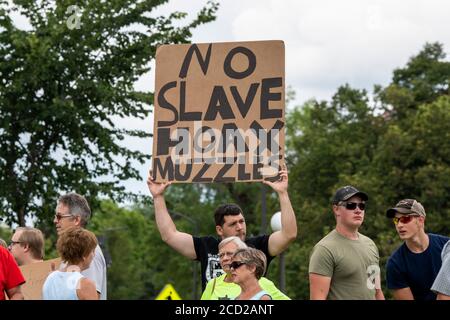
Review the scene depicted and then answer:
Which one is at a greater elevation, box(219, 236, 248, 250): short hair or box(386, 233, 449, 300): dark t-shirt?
box(219, 236, 248, 250): short hair

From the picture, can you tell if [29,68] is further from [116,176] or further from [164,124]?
[164,124]

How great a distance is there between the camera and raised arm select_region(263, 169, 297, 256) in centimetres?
845

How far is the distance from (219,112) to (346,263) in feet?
4.97

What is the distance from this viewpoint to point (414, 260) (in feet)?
29.7

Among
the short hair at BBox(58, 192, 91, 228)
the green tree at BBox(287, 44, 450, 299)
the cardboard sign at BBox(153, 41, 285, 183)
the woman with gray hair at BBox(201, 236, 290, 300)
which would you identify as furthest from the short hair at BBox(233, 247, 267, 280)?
the green tree at BBox(287, 44, 450, 299)

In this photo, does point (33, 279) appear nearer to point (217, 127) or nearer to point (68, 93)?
point (217, 127)

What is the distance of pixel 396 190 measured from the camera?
139 feet

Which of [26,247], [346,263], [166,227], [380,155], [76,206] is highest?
[380,155]

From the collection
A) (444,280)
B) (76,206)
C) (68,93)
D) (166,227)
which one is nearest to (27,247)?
(76,206)

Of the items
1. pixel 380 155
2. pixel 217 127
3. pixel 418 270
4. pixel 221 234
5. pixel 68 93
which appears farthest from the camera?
pixel 380 155

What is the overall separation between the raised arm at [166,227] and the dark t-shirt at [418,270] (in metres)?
1.50

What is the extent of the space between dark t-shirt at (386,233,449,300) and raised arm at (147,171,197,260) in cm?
150

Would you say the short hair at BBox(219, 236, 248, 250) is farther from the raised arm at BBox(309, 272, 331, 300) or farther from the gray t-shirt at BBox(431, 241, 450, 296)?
the gray t-shirt at BBox(431, 241, 450, 296)

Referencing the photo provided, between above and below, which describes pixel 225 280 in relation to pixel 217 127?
below
